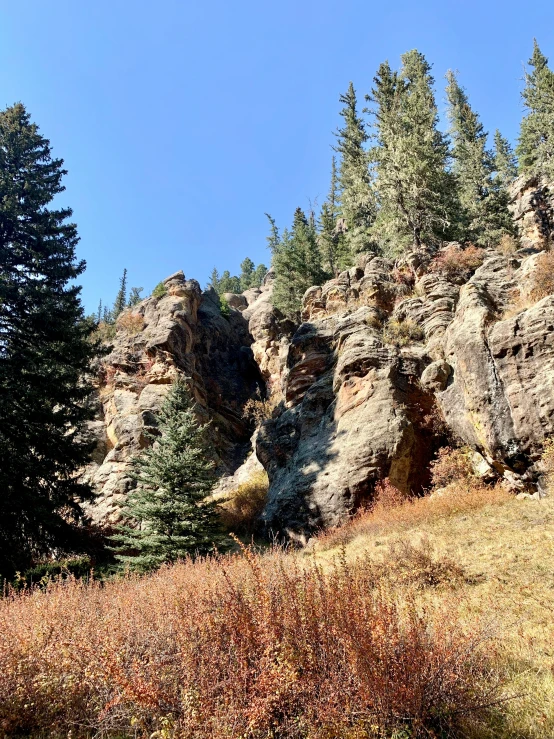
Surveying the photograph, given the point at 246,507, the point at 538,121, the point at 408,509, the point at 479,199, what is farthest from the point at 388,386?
the point at 538,121

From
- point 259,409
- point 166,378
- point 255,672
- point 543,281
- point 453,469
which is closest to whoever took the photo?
point 255,672

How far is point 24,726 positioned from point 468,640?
15.5ft

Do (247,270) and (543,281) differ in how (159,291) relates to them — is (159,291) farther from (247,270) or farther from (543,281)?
(247,270)

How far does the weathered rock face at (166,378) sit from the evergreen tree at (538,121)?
30.6m

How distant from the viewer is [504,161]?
46875 millimetres

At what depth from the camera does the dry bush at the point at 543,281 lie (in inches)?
507

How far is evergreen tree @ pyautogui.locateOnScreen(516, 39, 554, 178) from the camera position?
3060cm

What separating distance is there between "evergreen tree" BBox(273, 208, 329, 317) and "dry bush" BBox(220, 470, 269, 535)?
2061 centimetres

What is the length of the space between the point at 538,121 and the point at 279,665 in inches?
1812

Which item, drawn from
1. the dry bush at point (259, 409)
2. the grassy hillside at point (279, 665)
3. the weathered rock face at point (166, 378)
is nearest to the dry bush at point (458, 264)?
the dry bush at point (259, 409)

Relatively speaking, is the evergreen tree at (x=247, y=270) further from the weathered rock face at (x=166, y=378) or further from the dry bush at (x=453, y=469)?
the dry bush at (x=453, y=469)

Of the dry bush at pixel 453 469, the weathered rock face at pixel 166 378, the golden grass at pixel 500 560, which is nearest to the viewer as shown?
the golden grass at pixel 500 560

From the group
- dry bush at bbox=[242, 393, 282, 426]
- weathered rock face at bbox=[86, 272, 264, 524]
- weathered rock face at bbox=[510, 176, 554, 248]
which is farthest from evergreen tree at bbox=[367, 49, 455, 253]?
weathered rock face at bbox=[86, 272, 264, 524]

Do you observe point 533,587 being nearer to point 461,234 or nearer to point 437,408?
point 437,408
